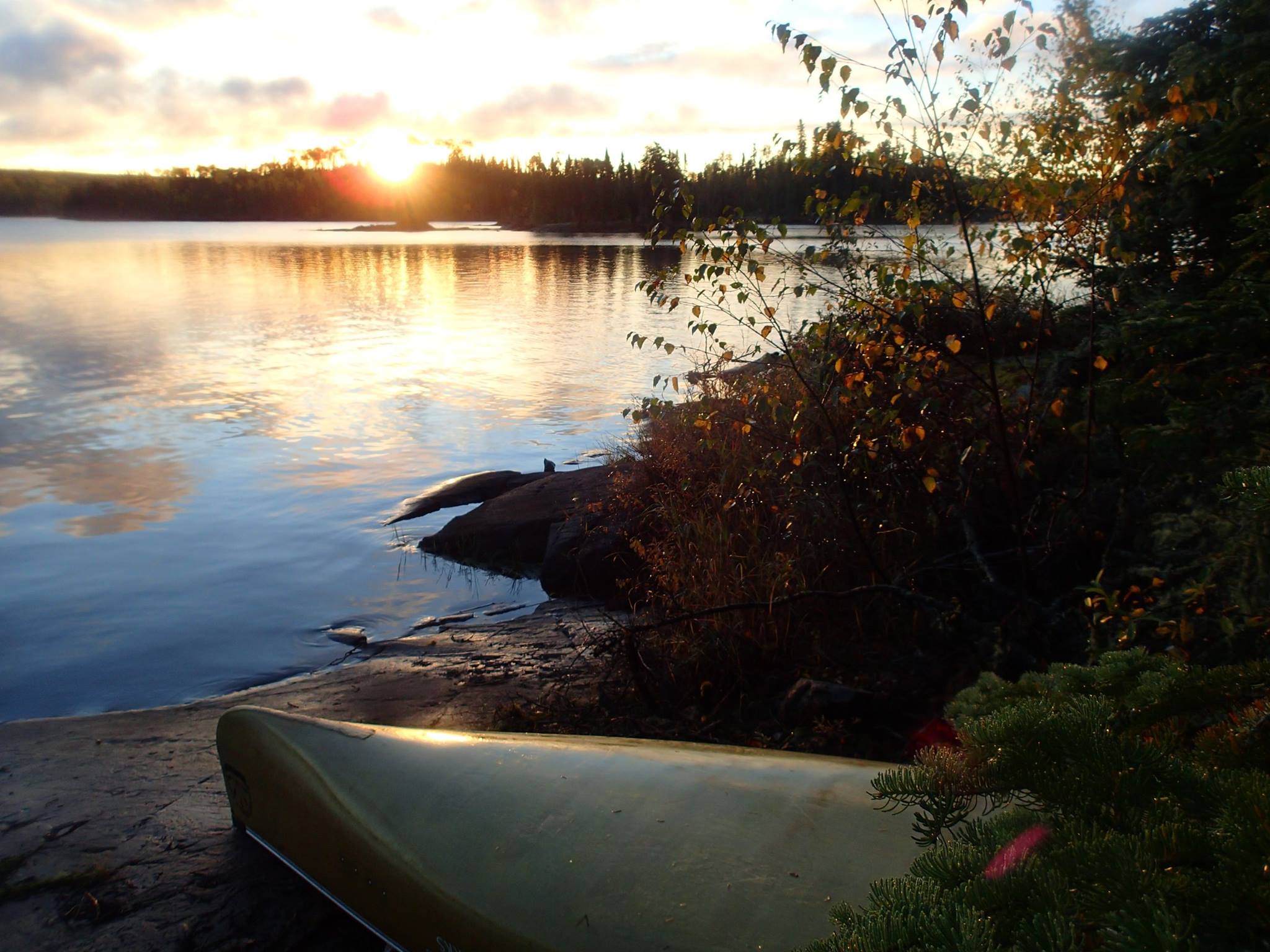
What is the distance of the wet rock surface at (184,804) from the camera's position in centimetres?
320

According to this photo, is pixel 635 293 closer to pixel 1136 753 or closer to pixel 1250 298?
pixel 1250 298

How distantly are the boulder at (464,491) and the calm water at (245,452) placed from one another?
10.7 inches

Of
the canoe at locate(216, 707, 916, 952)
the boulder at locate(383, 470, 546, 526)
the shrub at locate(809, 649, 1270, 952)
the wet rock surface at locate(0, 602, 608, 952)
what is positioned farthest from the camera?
the boulder at locate(383, 470, 546, 526)

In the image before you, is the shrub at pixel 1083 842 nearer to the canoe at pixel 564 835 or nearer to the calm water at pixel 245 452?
the canoe at pixel 564 835

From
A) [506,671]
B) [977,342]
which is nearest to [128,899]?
[506,671]

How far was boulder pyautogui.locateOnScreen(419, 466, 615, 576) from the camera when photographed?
8.85 meters

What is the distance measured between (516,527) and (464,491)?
1.91 meters

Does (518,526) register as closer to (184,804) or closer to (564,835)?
(184,804)

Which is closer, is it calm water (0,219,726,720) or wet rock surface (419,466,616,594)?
calm water (0,219,726,720)

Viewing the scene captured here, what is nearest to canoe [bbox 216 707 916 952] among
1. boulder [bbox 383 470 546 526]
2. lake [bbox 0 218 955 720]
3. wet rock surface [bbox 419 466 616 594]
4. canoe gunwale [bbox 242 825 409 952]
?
canoe gunwale [bbox 242 825 409 952]

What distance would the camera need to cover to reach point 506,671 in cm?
584

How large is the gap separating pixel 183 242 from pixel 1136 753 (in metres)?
70.5

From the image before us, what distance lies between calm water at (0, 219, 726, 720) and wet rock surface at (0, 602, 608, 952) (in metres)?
0.83

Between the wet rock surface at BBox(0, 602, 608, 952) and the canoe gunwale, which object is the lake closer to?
the wet rock surface at BBox(0, 602, 608, 952)
